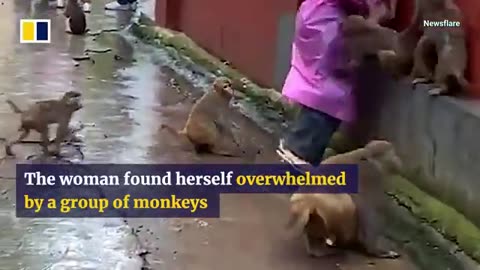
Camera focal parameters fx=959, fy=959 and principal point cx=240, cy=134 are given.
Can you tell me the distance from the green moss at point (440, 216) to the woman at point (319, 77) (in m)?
0.42

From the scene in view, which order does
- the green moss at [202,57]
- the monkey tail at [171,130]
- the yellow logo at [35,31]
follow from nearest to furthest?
the monkey tail at [171,130] < the green moss at [202,57] < the yellow logo at [35,31]

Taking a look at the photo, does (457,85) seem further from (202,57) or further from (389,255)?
(202,57)

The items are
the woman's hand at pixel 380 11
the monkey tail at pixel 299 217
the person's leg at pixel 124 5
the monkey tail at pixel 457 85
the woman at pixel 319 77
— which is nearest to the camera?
the monkey tail at pixel 299 217

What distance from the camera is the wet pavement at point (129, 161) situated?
11.8 feet

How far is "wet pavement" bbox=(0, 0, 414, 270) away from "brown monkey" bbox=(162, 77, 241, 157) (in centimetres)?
9

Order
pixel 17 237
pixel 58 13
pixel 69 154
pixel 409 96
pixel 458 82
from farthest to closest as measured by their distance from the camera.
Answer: pixel 58 13 < pixel 69 154 < pixel 409 96 < pixel 458 82 < pixel 17 237

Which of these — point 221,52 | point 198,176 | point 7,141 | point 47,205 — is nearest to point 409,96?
point 198,176

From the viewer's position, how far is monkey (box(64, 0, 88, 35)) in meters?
8.92

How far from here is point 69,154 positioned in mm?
4816

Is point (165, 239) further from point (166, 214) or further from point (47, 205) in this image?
point (47, 205)

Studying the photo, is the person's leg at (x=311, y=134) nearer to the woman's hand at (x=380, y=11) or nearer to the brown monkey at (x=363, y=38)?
the brown monkey at (x=363, y=38)

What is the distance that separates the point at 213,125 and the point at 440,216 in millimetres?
1534

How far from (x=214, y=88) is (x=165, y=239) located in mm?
1380

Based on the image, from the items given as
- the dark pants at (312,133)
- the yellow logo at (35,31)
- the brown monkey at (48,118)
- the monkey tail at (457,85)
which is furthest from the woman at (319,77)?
the yellow logo at (35,31)
